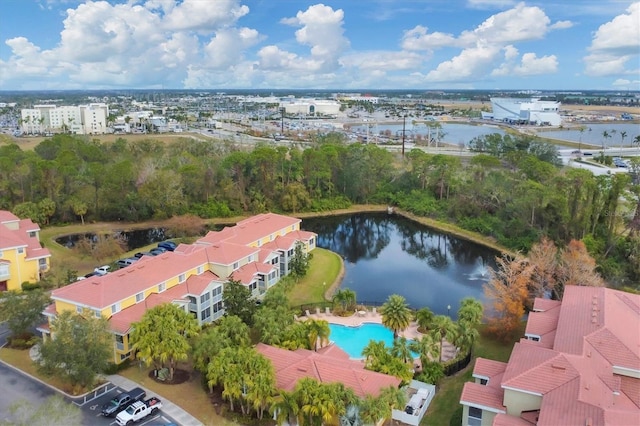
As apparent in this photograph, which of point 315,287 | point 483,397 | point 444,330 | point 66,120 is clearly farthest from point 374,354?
point 66,120

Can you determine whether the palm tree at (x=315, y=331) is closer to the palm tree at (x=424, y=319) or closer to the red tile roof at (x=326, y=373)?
the red tile roof at (x=326, y=373)

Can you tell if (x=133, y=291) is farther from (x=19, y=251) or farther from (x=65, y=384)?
(x=19, y=251)

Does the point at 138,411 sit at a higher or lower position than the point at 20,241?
lower

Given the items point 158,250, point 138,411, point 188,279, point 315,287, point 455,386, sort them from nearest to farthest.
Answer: point 138,411
point 455,386
point 188,279
point 315,287
point 158,250

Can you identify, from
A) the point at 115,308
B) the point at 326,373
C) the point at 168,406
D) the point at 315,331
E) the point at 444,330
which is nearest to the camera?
the point at 326,373

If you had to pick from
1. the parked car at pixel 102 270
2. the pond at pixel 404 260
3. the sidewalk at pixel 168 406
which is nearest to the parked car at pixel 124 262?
the parked car at pixel 102 270

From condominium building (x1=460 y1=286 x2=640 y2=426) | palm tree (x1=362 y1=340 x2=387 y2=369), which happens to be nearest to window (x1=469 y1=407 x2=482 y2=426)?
condominium building (x1=460 y1=286 x2=640 y2=426)

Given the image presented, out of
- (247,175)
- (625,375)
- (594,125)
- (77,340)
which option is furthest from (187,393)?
(594,125)

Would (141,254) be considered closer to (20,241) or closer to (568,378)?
(20,241)
